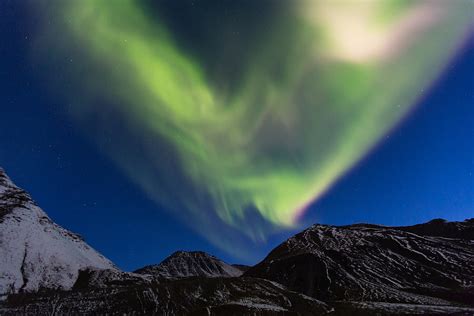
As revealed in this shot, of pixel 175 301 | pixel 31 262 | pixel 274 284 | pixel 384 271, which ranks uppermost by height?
pixel 31 262

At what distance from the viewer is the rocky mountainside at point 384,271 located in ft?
466

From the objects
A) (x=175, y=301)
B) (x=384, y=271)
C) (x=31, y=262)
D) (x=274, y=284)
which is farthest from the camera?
(x=31, y=262)

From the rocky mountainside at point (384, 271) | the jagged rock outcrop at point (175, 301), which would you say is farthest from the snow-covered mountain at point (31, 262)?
the rocky mountainside at point (384, 271)

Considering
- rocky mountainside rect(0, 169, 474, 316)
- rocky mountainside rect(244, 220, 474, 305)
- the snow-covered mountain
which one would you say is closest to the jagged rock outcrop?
rocky mountainside rect(0, 169, 474, 316)

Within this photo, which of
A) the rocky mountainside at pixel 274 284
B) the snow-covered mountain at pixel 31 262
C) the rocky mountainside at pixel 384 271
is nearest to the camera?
the rocky mountainside at pixel 274 284

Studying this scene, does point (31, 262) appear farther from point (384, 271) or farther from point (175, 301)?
point (384, 271)

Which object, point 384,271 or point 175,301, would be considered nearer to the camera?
point 175,301

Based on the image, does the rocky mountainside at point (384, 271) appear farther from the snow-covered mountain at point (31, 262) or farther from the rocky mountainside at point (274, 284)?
the snow-covered mountain at point (31, 262)

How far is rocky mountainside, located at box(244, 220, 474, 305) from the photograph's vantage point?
142 meters

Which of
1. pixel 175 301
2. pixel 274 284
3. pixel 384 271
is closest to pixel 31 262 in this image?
pixel 175 301

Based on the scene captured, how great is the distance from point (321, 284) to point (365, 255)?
114 feet

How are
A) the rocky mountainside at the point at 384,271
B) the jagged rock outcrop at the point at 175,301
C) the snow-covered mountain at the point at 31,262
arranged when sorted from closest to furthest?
the jagged rock outcrop at the point at 175,301, the rocky mountainside at the point at 384,271, the snow-covered mountain at the point at 31,262

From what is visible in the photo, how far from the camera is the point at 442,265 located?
16775cm

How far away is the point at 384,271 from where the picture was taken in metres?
168
